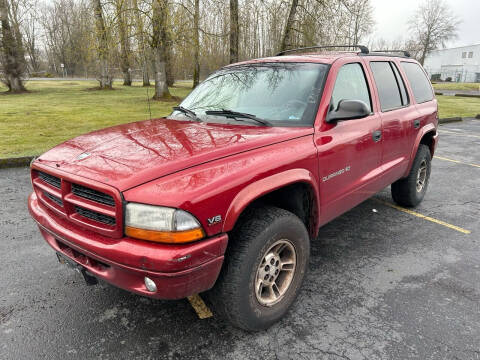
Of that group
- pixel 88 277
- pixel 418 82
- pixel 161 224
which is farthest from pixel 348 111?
pixel 418 82

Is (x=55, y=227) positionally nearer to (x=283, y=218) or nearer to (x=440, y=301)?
(x=283, y=218)

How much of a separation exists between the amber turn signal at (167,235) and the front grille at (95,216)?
0.48 ft

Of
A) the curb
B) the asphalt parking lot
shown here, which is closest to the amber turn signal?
the asphalt parking lot

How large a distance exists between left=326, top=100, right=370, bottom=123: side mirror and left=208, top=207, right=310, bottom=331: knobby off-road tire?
95 centimetres

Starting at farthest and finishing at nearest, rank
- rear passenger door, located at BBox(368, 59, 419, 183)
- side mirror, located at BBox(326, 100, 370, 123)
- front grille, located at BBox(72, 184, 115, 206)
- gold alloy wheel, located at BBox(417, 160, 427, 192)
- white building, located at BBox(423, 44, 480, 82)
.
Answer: white building, located at BBox(423, 44, 480, 82) → gold alloy wheel, located at BBox(417, 160, 427, 192) → rear passenger door, located at BBox(368, 59, 419, 183) → side mirror, located at BBox(326, 100, 370, 123) → front grille, located at BBox(72, 184, 115, 206)

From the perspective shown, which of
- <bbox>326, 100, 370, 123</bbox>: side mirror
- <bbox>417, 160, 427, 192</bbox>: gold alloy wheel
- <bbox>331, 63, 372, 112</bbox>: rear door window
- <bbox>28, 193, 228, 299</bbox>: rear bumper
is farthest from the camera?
<bbox>417, 160, 427, 192</bbox>: gold alloy wheel

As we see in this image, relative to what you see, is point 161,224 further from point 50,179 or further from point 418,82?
point 418,82

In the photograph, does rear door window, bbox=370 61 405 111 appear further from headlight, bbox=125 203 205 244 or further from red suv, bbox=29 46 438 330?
headlight, bbox=125 203 205 244

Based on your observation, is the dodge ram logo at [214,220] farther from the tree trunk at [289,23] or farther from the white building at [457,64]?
the white building at [457,64]

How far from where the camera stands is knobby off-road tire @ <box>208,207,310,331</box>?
2.18 meters

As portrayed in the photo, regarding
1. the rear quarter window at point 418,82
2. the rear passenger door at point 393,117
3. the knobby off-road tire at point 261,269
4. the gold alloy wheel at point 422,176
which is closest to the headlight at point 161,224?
the knobby off-road tire at point 261,269

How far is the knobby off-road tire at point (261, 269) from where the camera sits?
2176 mm

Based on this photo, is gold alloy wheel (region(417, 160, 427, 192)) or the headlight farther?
gold alloy wheel (region(417, 160, 427, 192))

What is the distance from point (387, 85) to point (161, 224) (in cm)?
306
